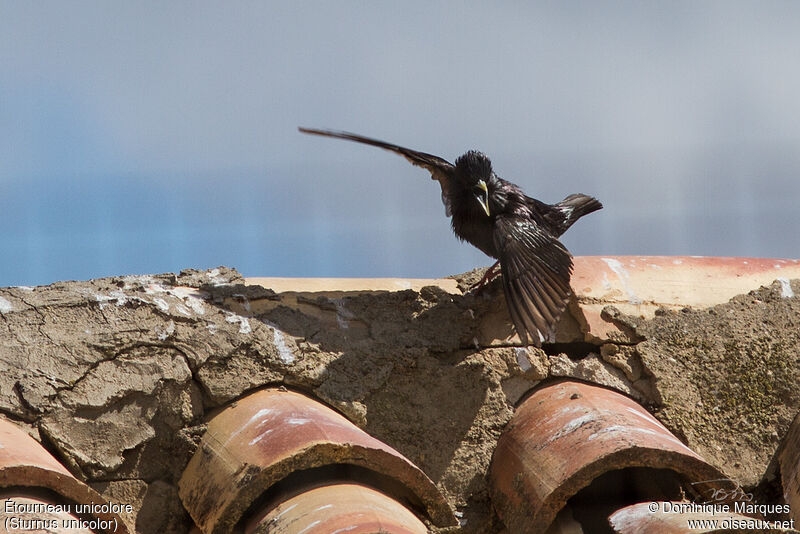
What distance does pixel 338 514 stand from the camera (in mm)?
2807

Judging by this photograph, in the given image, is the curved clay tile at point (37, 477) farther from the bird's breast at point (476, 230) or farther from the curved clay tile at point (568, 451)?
the bird's breast at point (476, 230)

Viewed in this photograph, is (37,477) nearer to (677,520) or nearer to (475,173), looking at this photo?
(677,520)

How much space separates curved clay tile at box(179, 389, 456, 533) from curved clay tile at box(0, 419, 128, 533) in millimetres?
286

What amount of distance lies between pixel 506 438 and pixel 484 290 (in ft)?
2.44

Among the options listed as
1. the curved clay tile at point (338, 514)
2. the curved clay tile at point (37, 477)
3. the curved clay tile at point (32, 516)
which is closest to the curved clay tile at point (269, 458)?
the curved clay tile at point (338, 514)

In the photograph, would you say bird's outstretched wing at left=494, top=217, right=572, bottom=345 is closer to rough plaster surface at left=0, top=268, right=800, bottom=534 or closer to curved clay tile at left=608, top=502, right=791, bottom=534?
rough plaster surface at left=0, top=268, right=800, bottom=534

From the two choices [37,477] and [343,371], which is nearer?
[37,477]

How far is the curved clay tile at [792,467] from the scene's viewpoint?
140 inches

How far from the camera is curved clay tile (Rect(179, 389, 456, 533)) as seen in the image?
3.01 m

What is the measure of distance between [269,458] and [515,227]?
68.8 inches

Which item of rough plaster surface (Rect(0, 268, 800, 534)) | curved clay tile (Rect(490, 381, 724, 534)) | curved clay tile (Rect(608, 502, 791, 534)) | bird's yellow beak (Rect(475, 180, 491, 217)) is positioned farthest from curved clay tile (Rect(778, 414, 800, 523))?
bird's yellow beak (Rect(475, 180, 491, 217))

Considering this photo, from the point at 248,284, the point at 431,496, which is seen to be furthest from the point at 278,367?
the point at 431,496

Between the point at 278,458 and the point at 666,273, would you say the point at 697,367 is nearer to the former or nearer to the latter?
the point at 666,273

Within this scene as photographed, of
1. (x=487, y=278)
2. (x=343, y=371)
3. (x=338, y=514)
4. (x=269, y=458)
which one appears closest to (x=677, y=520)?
(x=338, y=514)
